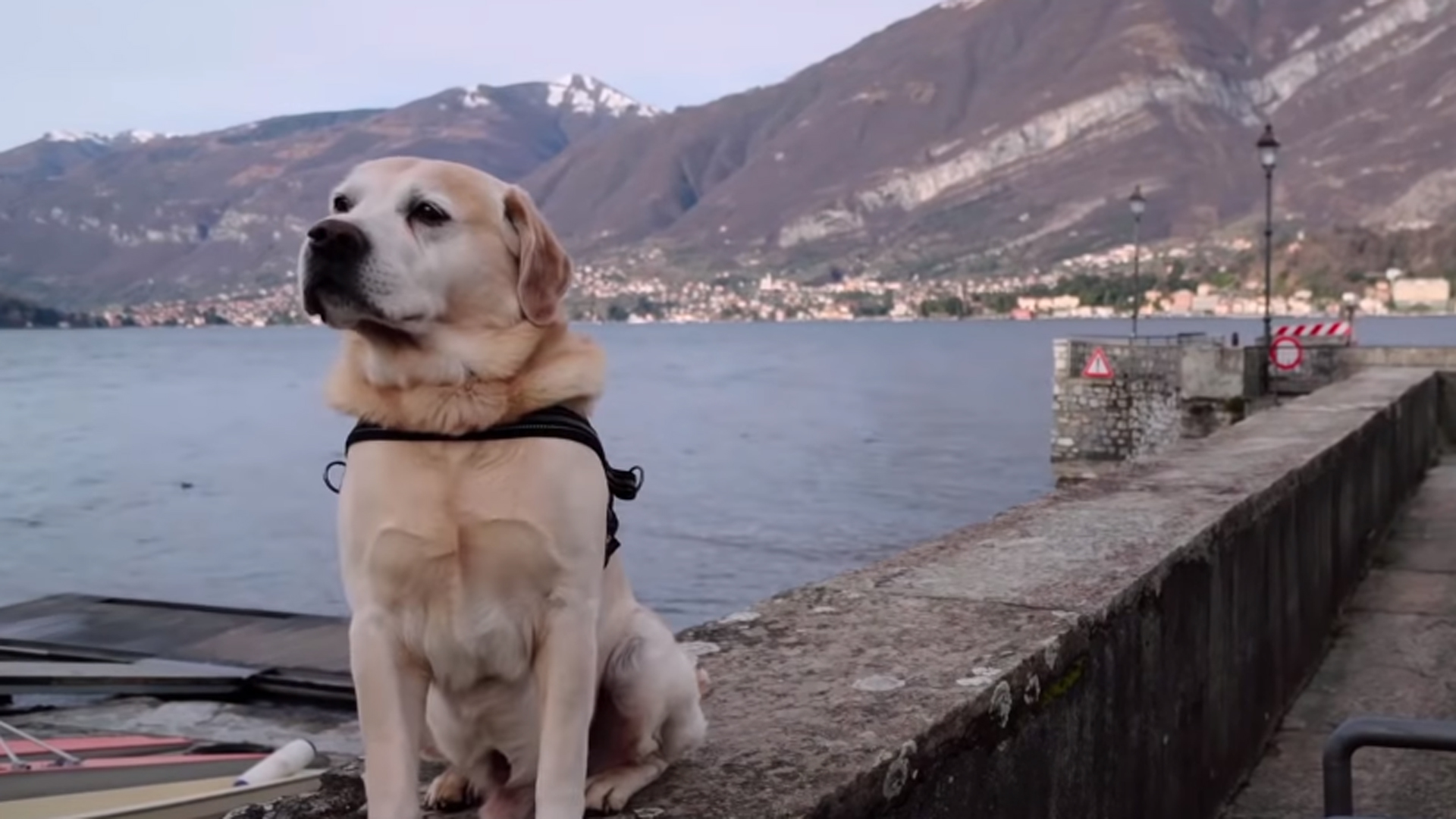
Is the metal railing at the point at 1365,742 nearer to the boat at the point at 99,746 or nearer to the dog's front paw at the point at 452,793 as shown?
the dog's front paw at the point at 452,793

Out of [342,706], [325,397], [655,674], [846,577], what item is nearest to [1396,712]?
[846,577]

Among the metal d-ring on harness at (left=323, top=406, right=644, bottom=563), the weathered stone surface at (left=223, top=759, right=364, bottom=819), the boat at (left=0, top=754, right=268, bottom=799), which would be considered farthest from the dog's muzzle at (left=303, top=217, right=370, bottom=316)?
the boat at (left=0, top=754, right=268, bottom=799)

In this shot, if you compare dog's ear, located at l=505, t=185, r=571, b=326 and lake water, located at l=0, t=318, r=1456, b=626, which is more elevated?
dog's ear, located at l=505, t=185, r=571, b=326

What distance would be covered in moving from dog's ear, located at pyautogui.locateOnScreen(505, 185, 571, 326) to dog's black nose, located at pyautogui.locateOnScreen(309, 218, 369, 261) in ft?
0.84

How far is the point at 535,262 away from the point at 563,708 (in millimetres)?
706

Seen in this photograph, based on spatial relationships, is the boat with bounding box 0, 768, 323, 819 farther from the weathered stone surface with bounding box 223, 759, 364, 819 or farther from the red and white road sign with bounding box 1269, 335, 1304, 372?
the red and white road sign with bounding box 1269, 335, 1304, 372

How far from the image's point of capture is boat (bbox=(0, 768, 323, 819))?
10.1m

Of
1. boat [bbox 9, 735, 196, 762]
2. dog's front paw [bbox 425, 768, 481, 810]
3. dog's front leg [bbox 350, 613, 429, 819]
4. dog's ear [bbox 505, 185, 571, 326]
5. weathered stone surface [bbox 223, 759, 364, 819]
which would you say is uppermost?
dog's ear [bbox 505, 185, 571, 326]

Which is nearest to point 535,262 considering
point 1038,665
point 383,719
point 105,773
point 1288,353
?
point 383,719

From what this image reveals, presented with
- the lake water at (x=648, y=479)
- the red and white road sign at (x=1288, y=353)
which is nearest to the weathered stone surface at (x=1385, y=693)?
the lake water at (x=648, y=479)

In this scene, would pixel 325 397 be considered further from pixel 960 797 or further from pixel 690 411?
pixel 690 411

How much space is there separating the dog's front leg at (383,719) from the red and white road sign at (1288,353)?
35907 mm

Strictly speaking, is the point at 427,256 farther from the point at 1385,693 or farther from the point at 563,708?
the point at 1385,693

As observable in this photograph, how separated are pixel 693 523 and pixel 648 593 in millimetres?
12110
